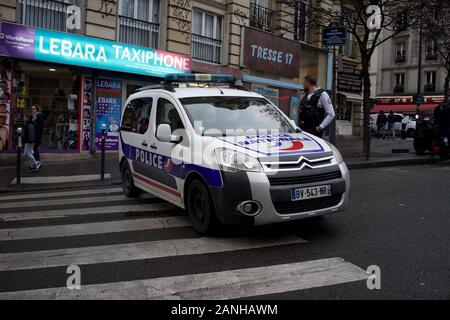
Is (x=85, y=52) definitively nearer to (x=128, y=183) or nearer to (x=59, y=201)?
A: (x=59, y=201)

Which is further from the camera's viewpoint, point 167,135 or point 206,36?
point 206,36

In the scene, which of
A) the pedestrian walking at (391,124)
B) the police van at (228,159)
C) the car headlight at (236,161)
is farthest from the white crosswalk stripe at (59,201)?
the pedestrian walking at (391,124)

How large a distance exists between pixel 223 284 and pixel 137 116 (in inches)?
166

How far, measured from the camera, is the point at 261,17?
2161 centimetres

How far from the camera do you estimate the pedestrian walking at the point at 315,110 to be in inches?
328

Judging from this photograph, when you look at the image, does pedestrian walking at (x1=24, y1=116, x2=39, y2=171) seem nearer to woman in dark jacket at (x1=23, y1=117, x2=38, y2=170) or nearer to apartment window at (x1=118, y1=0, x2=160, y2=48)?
woman in dark jacket at (x1=23, y1=117, x2=38, y2=170)

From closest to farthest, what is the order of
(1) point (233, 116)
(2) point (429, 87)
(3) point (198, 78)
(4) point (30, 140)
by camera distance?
(1) point (233, 116) → (3) point (198, 78) → (4) point (30, 140) → (2) point (429, 87)

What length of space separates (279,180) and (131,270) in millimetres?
1757

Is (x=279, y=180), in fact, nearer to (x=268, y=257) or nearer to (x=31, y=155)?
(x=268, y=257)

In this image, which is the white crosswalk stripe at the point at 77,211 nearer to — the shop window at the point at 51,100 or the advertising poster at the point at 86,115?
the shop window at the point at 51,100

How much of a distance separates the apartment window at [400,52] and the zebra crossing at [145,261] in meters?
54.0

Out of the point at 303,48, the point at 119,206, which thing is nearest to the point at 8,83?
the point at 119,206

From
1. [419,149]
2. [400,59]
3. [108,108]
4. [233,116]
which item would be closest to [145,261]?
[233,116]
